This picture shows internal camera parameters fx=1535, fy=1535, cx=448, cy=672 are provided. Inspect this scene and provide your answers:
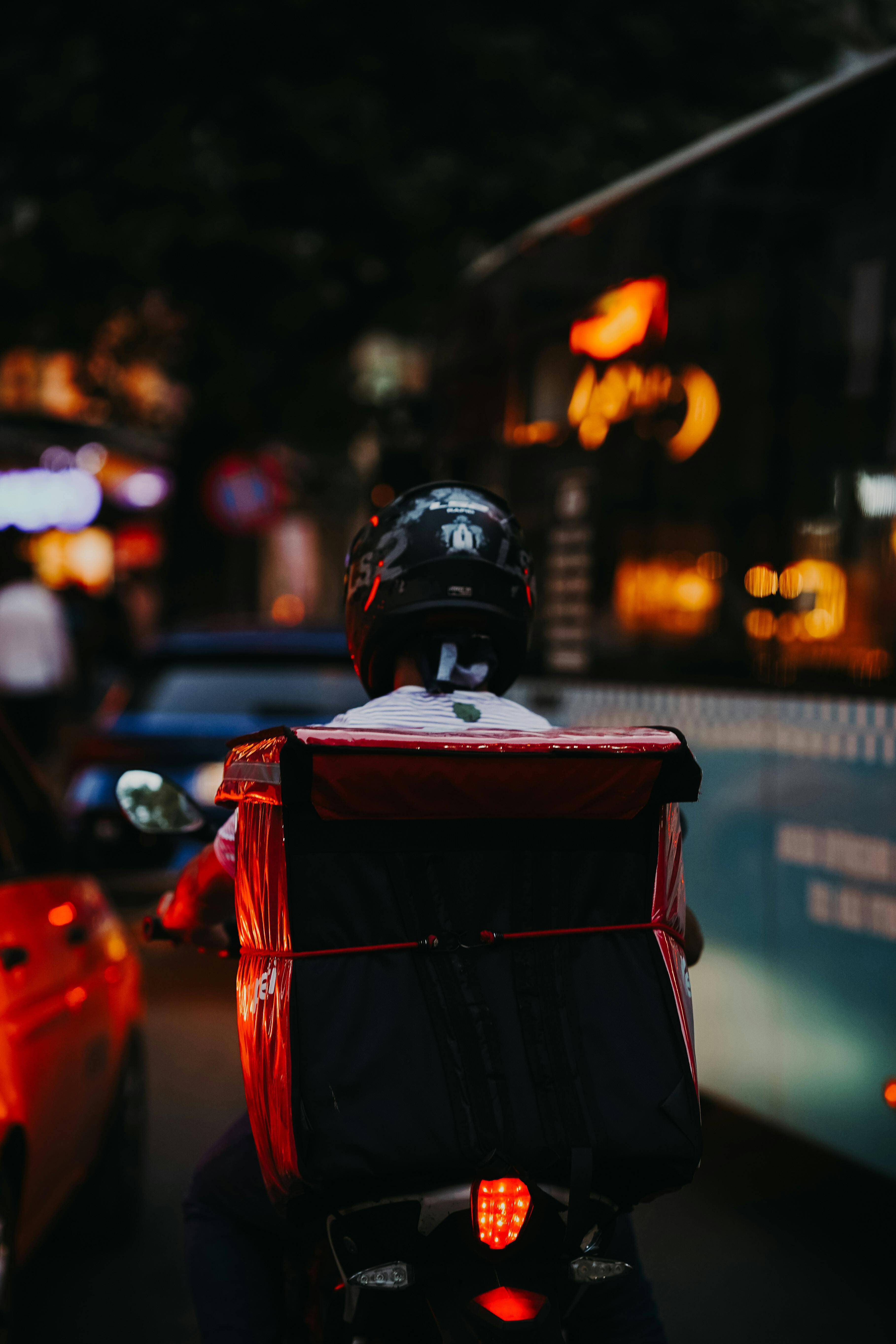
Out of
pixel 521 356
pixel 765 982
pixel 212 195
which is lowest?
pixel 765 982

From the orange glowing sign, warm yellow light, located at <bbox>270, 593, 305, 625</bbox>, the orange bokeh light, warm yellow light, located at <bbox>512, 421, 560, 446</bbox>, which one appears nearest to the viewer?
the orange bokeh light

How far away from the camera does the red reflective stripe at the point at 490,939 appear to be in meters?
1.94

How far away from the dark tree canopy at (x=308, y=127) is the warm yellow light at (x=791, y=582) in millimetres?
10949

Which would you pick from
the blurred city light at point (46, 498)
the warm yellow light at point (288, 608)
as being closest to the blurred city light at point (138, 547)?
the warm yellow light at point (288, 608)

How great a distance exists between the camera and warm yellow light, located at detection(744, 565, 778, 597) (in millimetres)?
4637

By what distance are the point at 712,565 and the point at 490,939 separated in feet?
10.5

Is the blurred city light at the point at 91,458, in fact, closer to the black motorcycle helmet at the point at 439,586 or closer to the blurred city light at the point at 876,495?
the blurred city light at the point at 876,495

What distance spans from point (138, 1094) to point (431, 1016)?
9.40ft

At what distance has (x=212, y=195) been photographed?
1539 centimetres

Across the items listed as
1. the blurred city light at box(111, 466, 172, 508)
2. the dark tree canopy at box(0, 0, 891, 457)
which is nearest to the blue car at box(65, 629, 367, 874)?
the dark tree canopy at box(0, 0, 891, 457)

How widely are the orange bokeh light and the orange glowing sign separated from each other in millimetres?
2753

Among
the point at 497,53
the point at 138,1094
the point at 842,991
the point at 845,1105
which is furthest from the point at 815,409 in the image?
the point at 497,53

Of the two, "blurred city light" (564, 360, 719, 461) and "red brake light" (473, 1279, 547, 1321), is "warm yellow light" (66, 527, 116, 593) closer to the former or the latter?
"blurred city light" (564, 360, 719, 461)

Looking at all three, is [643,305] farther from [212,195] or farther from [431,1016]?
[212,195]
